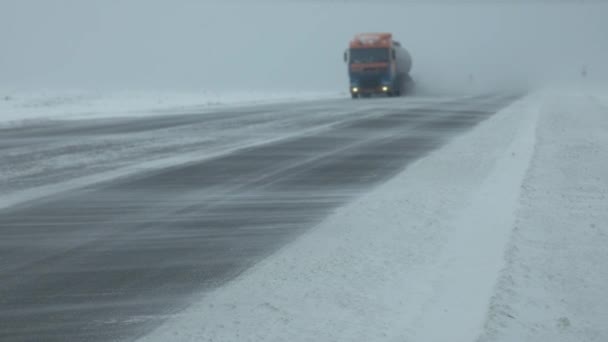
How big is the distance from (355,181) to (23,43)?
A: 547 feet

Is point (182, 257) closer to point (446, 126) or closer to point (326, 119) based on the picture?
point (446, 126)

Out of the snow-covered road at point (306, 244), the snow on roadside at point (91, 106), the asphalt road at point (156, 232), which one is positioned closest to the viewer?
the snow-covered road at point (306, 244)

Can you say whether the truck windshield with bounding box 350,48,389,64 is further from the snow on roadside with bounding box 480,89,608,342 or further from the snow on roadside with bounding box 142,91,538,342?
the snow on roadside with bounding box 142,91,538,342

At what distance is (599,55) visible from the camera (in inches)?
7584

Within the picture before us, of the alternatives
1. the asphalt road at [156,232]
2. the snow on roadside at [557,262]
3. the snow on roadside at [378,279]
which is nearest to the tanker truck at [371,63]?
the asphalt road at [156,232]

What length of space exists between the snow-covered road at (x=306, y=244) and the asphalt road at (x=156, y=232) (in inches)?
1.0

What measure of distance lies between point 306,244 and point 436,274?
1.54m

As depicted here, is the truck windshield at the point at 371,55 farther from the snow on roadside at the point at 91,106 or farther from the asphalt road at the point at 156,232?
the asphalt road at the point at 156,232

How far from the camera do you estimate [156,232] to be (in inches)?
343

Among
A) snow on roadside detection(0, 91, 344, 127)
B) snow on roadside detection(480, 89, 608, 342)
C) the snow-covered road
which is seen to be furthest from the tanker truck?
Answer: snow on roadside detection(480, 89, 608, 342)

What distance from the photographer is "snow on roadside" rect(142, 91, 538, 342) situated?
5.43 metres

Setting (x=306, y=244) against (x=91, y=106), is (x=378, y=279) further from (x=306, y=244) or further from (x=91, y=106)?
(x=91, y=106)

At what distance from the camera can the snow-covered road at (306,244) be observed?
5.63 metres

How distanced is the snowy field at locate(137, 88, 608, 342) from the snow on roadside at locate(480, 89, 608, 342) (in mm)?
12
